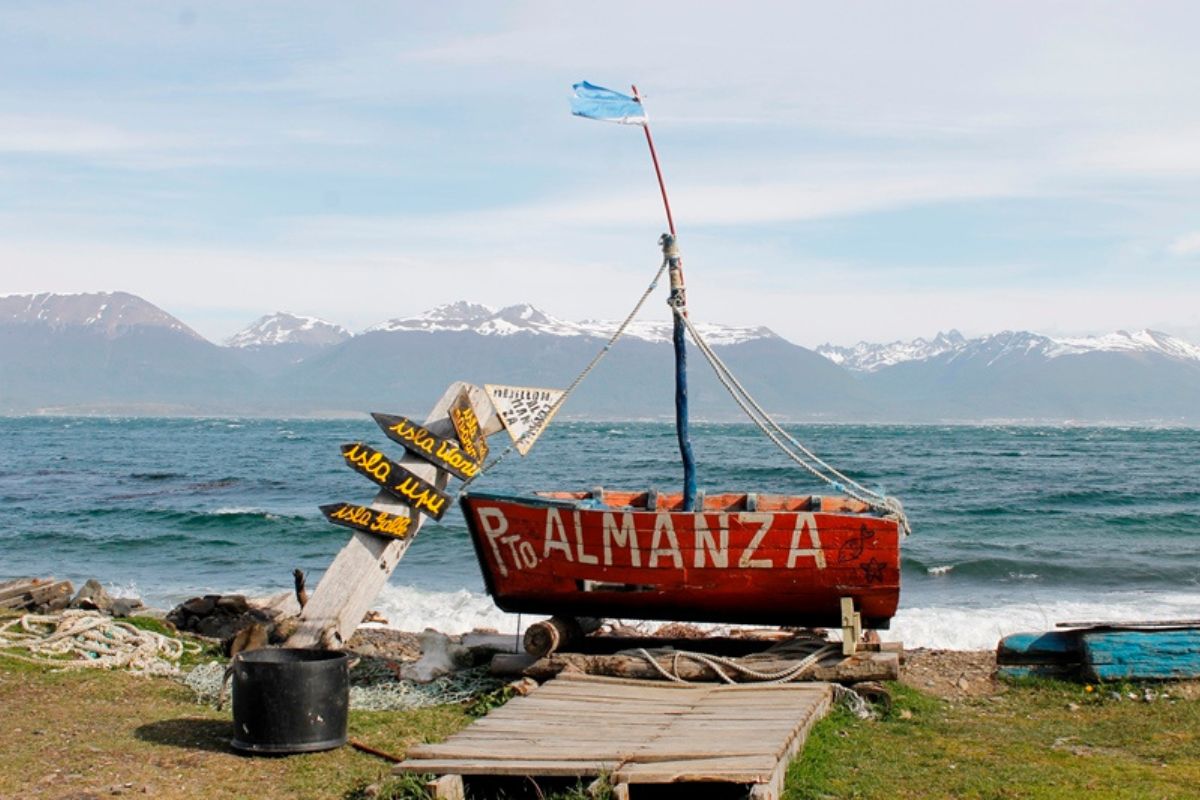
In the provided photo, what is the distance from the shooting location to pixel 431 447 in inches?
456

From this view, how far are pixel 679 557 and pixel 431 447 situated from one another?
7.87 ft

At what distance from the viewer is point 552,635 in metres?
11.5

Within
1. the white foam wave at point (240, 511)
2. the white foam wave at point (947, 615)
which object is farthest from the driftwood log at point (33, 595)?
the white foam wave at point (240, 511)

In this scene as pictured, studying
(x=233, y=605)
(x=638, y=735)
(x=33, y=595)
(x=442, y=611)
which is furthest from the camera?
(x=442, y=611)

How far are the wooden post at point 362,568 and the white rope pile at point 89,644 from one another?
77.7 inches

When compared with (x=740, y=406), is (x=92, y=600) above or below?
below

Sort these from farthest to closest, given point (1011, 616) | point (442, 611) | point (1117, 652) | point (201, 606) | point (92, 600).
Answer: point (442, 611) < point (1011, 616) < point (92, 600) < point (201, 606) < point (1117, 652)

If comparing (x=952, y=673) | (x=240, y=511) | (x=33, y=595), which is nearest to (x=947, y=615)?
(x=952, y=673)

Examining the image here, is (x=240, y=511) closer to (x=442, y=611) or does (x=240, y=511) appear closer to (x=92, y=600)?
(x=442, y=611)

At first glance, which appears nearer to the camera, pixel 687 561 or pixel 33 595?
pixel 687 561

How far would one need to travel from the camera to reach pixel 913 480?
5519cm

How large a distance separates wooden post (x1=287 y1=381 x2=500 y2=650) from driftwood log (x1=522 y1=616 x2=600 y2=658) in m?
1.36

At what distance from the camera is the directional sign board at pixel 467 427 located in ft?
38.3

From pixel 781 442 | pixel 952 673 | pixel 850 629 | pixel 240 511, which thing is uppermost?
pixel 781 442
